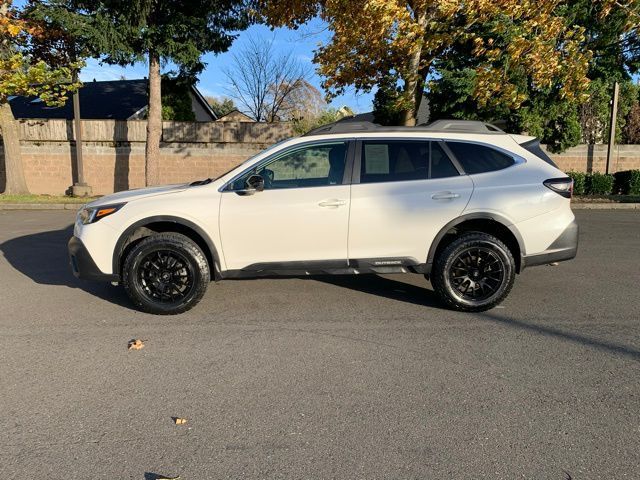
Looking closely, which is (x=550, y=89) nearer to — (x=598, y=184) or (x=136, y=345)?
(x=598, y=184)

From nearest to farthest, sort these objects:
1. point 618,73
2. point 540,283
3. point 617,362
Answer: point 617,362
point 540,283
point 618,73

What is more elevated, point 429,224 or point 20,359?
point 429,224

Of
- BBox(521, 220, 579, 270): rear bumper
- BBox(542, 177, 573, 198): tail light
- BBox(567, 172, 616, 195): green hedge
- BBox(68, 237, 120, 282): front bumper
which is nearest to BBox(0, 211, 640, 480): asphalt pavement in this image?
BBox(68, 237, 120, 282): front bumper

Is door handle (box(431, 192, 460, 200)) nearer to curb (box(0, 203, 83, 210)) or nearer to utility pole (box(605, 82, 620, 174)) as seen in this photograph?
curb (box(0, 203, 83, 210))

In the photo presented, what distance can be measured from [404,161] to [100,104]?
24.8 m

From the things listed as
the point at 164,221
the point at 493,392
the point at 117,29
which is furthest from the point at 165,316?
the point at 117,29

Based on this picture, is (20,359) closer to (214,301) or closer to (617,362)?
(214,301)

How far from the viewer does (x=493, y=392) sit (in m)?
3.27

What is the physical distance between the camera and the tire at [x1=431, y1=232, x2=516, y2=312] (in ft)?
15.6

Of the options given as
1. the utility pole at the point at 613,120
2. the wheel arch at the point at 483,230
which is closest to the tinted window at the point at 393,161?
the wheel arch at the point at 483,230

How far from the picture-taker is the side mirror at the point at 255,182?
4.62 metres

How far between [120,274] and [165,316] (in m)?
0.61

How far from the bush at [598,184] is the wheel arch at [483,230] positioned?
13.7 metres

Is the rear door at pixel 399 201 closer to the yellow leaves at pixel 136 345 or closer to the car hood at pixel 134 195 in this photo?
the car hood at pixel 134 195
